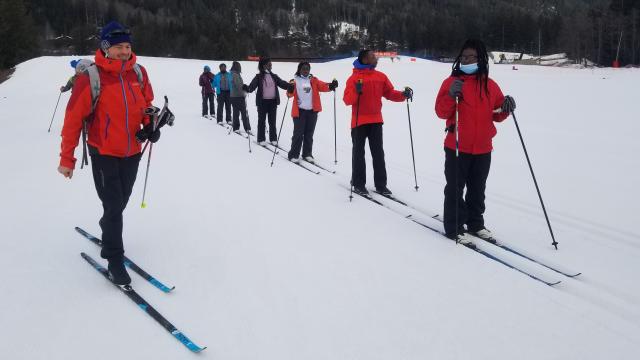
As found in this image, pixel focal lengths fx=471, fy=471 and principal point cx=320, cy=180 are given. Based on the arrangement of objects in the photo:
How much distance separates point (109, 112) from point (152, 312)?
4.83ft

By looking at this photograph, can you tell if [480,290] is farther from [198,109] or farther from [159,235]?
[198,109]

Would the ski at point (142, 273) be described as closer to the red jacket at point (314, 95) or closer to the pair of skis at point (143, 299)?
the pair of skis at point (143, 299)

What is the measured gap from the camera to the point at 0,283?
12.3 ft

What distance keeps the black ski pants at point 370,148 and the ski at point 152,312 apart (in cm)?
330

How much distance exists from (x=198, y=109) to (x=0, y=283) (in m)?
14.7

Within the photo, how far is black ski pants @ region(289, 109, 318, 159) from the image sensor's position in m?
8.20

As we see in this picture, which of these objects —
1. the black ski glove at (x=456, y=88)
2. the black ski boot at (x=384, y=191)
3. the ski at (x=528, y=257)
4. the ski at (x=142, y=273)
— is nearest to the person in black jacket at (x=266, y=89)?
the black ski boot at (x=384, y=191)

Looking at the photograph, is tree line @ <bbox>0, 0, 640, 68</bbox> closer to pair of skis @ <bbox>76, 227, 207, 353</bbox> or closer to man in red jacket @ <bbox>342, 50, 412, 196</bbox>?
man in red jacket @ <bbox>342, 50, 412, 196</bbox>

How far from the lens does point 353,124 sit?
6.13 meters

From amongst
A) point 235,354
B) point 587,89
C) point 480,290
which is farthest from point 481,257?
point 587,89

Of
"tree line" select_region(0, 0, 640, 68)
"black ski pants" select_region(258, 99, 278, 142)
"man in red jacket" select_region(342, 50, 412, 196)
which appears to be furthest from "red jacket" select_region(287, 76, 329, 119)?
"tree line" select_region(0, 0, 640, 68)

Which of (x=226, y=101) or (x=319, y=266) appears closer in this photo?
Result: (x=319, y=266)

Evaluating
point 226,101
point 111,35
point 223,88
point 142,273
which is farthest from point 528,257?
point 226,101

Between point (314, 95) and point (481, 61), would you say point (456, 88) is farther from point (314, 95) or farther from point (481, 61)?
point (314, 95)
